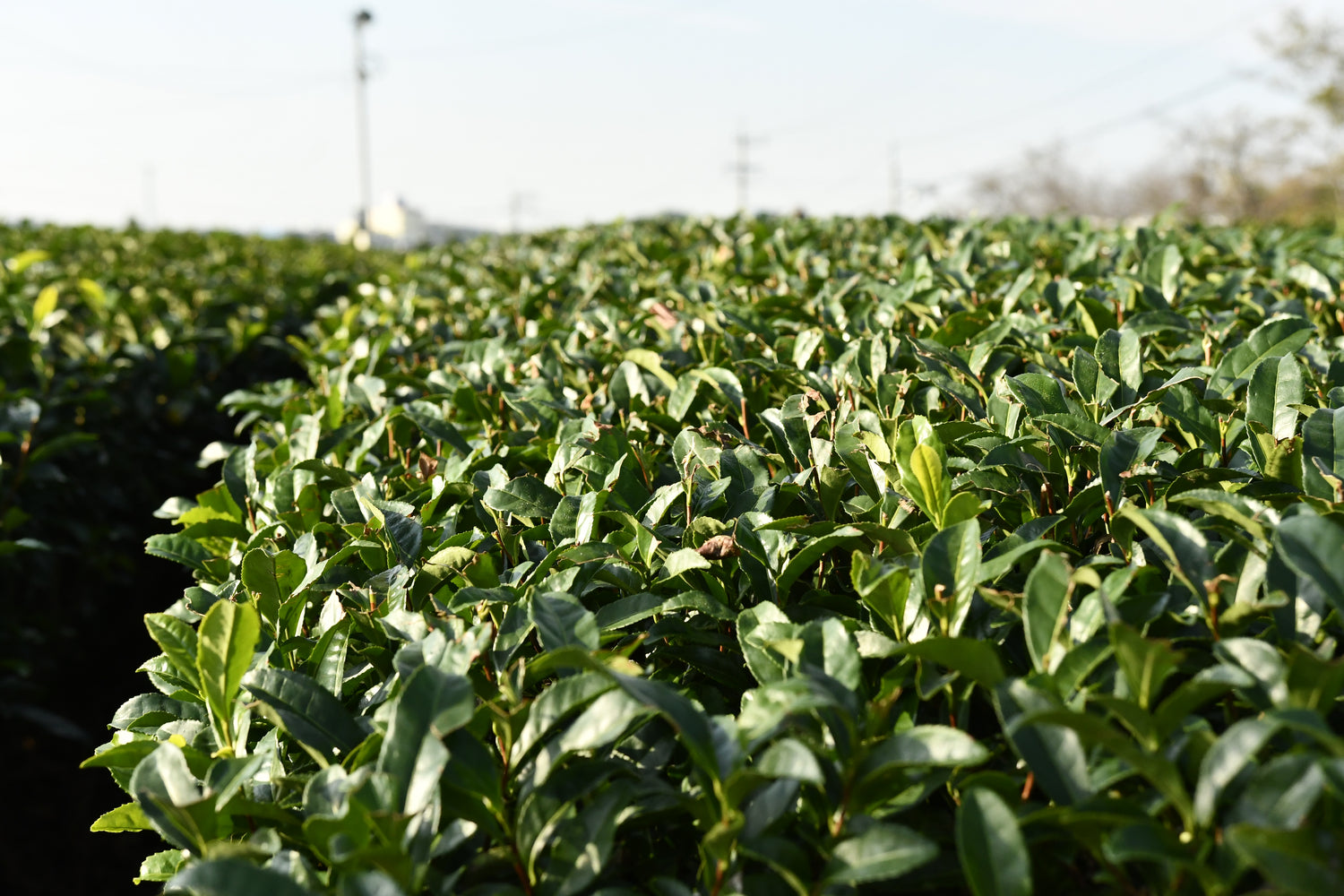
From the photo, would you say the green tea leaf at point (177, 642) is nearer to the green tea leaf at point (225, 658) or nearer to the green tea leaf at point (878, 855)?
the green tea leaf at point (225, 658)

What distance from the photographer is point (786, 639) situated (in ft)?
4.06

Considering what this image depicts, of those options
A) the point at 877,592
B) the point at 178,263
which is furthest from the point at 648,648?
the point at 178,263

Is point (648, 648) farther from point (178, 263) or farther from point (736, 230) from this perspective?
point (178, 263)

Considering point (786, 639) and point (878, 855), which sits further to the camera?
point (786, 639)

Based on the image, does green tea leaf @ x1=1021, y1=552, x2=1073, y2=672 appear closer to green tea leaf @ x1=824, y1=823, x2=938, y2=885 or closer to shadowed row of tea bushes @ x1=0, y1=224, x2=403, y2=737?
green tea leaf @ x1=824, y1=823, x2=938, y2=885

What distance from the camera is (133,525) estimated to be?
5285 mm

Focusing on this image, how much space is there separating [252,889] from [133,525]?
4935 mm

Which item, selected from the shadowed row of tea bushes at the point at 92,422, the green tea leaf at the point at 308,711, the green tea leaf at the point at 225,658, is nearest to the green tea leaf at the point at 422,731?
the green tea leaf at the point at 308,711

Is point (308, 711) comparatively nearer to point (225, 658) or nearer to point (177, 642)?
point (225, 658)

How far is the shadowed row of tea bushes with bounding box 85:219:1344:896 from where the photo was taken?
999 mm

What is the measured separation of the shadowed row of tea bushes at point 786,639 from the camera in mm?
999

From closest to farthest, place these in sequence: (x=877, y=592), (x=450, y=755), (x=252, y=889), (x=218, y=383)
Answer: (x=252, y=889) < (x=450, y=755) < (x=877, y=592) < (x=218, y=383)

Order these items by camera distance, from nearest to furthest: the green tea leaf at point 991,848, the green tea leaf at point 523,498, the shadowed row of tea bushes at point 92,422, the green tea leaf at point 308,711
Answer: the green tea leaf at point 991,848 → the green tea leaf at point 308,711 → the green tea leaf at point 523,498 → the shadowed row of tea bushes at point 92,422

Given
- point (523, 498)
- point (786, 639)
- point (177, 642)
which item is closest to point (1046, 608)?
point (786, 639)
